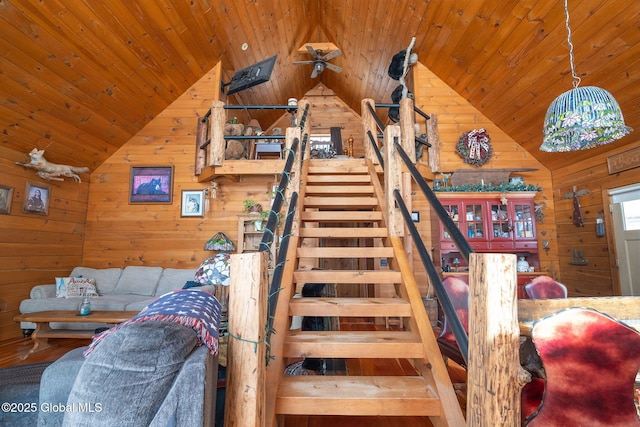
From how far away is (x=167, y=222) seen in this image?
16.3 feet

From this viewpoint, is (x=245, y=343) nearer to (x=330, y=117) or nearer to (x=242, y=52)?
(x=242, y=52)

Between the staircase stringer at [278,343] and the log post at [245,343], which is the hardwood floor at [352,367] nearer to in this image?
the staircase stringer at [278,343]

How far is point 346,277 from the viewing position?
6.61ft

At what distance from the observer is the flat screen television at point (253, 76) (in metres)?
4.92

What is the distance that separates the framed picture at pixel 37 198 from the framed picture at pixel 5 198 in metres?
0.18

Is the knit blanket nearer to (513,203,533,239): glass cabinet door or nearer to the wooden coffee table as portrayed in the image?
the wooden coffee table

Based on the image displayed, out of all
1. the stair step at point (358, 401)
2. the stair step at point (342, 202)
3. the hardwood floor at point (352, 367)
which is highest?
the stair step at point (342, 202)

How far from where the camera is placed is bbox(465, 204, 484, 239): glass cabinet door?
4.25 metres

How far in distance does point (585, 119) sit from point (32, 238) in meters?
6.06

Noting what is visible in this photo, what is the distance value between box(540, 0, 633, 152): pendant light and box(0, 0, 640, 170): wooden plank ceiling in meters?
1.22

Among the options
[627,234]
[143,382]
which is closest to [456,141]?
[627,234]

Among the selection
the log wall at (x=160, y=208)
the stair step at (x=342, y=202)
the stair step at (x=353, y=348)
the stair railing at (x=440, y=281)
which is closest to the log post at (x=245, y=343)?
the stair step at (x=353, y=348)

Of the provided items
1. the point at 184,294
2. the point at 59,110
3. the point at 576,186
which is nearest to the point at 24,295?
the point at 59,110

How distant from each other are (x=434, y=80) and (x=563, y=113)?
10.5 feet
